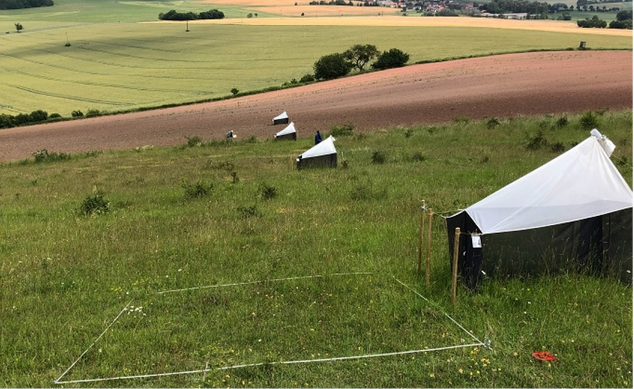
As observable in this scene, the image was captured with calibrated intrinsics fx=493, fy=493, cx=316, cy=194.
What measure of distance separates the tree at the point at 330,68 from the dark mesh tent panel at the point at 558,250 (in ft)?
208

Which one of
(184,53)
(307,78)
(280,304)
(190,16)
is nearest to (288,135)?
(280,304)

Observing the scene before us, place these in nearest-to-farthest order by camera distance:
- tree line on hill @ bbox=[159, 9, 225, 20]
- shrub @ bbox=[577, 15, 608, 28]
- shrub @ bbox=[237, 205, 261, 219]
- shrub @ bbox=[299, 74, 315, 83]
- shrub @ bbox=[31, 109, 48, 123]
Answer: shrub @ bbox=[237, 205, 261, 219]
shrub @ bbox=[31, 109, 48, 123]
shrub @ bbox=[299, 74, 315, 83]
shrub @ bbox=[577, 15, 608, 28]
tree line on hill @ bbox=[159, 9, 225, 20]

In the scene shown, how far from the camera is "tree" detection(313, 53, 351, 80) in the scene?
68375 millimetres

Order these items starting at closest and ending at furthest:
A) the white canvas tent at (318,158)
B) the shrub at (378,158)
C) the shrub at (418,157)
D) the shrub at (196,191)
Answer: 1. the shrub at (196,191)
2. the white canvas tent at (318,158)
3. the shrub at (418,157)
4. the shrub at (378,158)

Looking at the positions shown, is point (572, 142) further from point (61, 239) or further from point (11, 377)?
point (11, 377)

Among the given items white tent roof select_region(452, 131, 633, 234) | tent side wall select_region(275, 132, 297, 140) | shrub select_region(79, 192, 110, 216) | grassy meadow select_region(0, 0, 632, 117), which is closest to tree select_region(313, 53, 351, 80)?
grassy meadow select_region(0, 0, 632, 117)

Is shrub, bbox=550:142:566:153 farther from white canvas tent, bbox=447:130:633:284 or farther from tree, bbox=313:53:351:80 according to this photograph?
tree, bbox=313:53:351:80

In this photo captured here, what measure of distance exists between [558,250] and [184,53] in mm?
102613

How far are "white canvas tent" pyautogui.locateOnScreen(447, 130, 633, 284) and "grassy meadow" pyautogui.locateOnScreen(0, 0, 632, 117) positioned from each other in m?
57.6

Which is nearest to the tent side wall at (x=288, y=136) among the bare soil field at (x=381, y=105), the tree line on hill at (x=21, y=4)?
the bare soil field at (x=381, y=105)

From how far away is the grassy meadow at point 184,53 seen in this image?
225ft

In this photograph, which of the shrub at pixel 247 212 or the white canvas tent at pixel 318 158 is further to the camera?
the white canvas tent at pixel 318 158

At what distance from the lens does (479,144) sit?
23391 mm

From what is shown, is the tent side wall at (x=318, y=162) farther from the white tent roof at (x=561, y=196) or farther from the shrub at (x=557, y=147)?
the white tent roof at (x=561, y=196)
